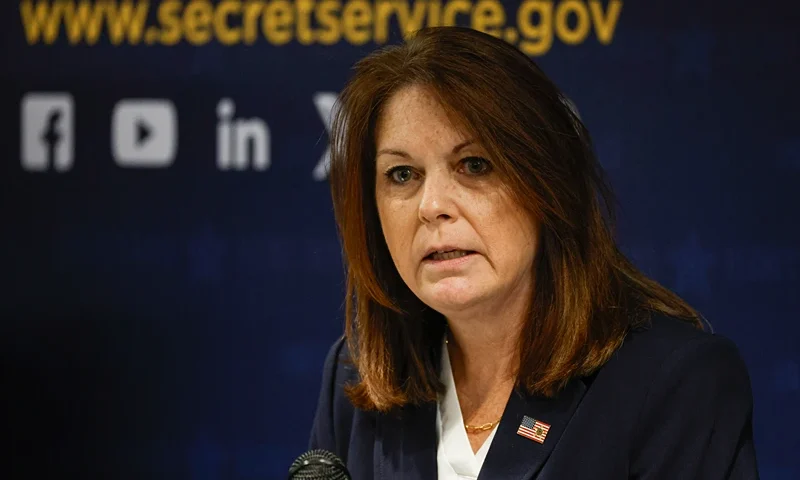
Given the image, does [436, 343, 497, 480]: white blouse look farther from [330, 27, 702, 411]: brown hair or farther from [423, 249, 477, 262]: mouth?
[423, 249, 477, 262]: mouth

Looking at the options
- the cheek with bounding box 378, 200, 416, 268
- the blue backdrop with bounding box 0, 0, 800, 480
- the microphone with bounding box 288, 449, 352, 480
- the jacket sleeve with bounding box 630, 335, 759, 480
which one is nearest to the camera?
the microphone with bounding box 288, 449, 352, 480

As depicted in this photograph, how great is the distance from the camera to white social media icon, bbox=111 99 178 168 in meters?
3.07

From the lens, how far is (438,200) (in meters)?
1.57

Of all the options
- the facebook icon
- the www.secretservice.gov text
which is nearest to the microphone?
the www.secretservice.gov text

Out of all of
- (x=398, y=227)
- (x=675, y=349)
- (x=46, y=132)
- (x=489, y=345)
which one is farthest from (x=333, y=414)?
(x=46, y=132)

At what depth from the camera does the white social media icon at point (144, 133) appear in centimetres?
307

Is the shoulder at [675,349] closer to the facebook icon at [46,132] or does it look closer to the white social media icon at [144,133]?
the white social media icon at [144,133]

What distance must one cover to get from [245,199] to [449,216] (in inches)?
62.2

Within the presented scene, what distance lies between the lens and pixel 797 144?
288 centimetres

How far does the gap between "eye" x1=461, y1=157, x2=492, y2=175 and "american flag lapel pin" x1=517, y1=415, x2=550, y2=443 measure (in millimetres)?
403

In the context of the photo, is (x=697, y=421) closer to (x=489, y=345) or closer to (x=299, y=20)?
(x=489, y=345)

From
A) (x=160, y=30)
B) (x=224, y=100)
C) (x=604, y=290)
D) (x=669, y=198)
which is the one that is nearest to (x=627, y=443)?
(x=604, y=290)

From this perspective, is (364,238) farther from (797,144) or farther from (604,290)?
(797,144)

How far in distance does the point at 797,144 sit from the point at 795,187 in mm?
121
